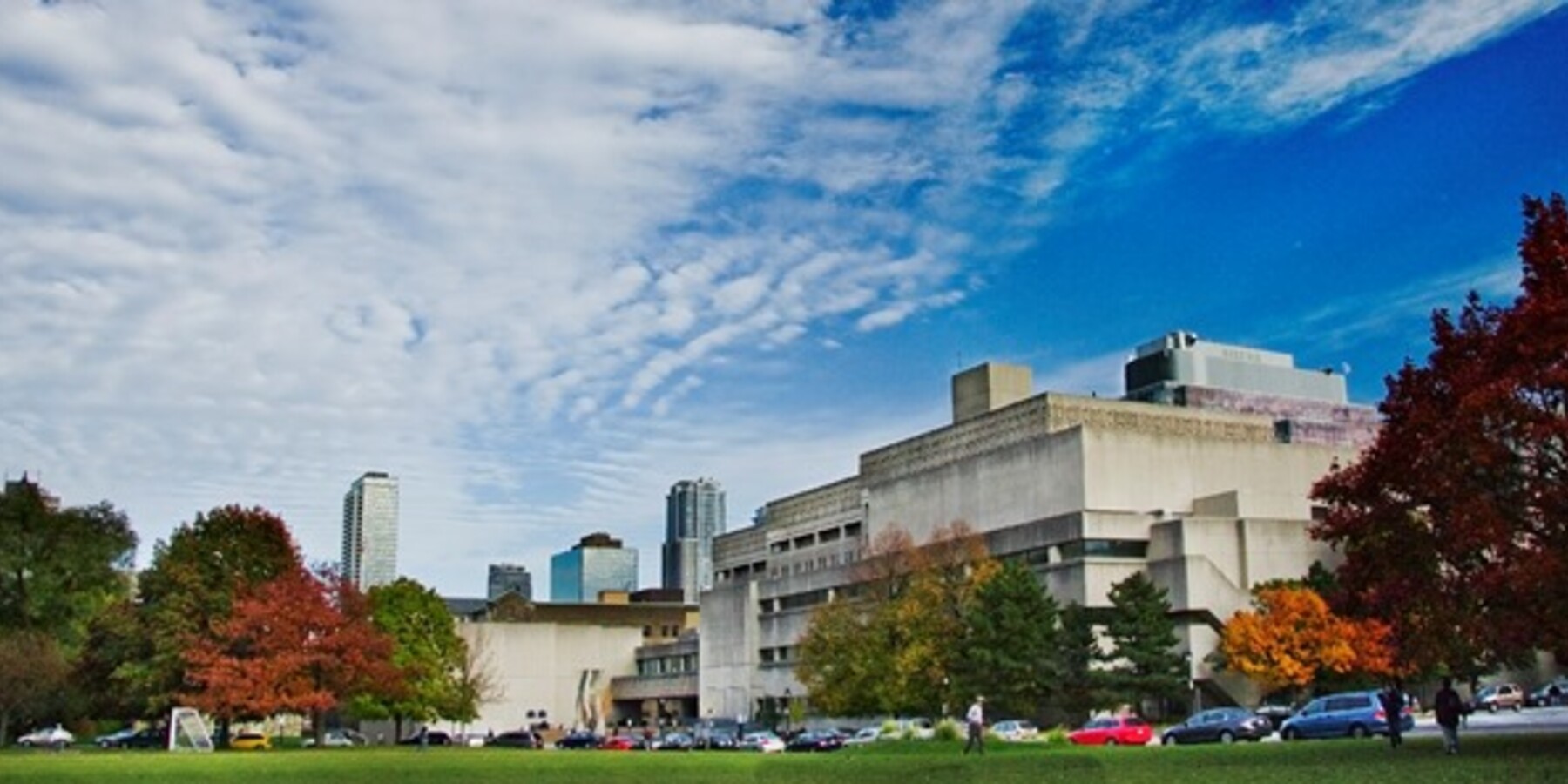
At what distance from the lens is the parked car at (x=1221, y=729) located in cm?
6250

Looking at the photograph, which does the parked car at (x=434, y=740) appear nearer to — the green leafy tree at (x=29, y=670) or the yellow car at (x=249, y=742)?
the yellow car at (x=249, y=742)

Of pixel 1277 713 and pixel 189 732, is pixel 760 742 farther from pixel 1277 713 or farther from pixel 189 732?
pixel 189 732

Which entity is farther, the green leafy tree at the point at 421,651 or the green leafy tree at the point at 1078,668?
the green leafy tree at the point at 421,651

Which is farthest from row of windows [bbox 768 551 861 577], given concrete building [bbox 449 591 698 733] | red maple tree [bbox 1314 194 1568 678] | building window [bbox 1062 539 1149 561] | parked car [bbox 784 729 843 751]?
red maple tree [bbox 1314 194 1568 678]

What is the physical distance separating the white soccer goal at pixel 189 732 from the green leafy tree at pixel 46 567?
17036 mm

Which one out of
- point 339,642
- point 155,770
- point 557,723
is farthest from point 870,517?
point 155,770

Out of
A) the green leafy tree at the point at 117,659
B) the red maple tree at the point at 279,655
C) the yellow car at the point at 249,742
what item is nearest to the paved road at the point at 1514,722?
the red maple tree at the point at 279,655

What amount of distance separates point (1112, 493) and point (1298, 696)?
86.7 ft

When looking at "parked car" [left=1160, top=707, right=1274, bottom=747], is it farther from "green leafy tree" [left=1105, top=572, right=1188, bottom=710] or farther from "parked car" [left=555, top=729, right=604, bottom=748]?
"parked car" [left=555, top=729, right=604, bottom=748]

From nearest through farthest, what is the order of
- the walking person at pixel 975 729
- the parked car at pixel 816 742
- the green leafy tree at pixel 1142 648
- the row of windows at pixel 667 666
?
the walking person at pixel 975 729, the parked car at pixel 816 742, the green leafy tree at pixel 1142 648, the row of windows at pixel 667 666

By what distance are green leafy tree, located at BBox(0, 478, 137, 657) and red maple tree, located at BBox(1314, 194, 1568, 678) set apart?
77.5m

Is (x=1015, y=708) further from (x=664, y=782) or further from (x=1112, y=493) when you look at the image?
(x=664, y=782)

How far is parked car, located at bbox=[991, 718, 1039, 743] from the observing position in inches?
2803

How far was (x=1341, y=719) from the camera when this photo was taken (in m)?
57.2
